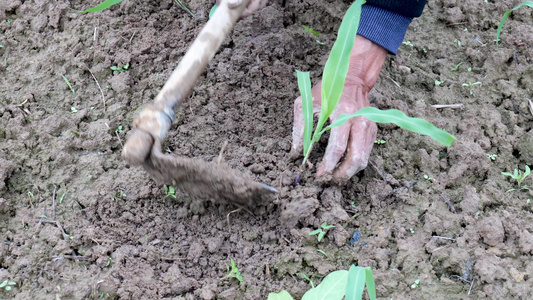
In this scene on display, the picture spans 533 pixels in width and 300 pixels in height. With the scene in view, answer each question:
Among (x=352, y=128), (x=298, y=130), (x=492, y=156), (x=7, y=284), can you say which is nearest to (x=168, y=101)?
(x=298, y=130)

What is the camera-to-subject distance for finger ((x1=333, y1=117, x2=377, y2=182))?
1491 mm

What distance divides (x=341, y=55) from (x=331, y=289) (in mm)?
644

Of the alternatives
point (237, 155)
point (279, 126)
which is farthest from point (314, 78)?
point (237, 155)

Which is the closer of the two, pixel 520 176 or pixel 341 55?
pixel 341 55

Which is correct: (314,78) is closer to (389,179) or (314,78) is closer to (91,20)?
(389,179)

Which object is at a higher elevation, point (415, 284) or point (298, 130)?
point (298, 130)

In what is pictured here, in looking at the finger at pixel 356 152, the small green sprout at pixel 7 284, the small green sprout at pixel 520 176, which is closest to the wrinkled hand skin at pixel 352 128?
the finger at pixel 356 152

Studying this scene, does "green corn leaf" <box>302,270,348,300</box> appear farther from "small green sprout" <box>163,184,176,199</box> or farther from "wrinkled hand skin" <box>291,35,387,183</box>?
"small green sprout" <box>163,184,176,199</box>

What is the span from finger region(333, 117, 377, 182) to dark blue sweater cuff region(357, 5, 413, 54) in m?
0.37

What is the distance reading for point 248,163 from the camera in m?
1.62

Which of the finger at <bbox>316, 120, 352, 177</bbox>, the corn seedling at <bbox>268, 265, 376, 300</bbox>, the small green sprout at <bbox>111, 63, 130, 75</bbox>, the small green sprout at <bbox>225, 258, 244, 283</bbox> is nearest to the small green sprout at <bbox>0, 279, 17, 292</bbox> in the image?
→ the small green sprout at <bbox>225, 258, 244, 283</bbox>

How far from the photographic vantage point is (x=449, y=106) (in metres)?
1.83

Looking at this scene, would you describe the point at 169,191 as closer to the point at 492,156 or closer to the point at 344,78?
the point at 344,78

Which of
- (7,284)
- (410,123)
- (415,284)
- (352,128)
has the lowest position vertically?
(7,284)
